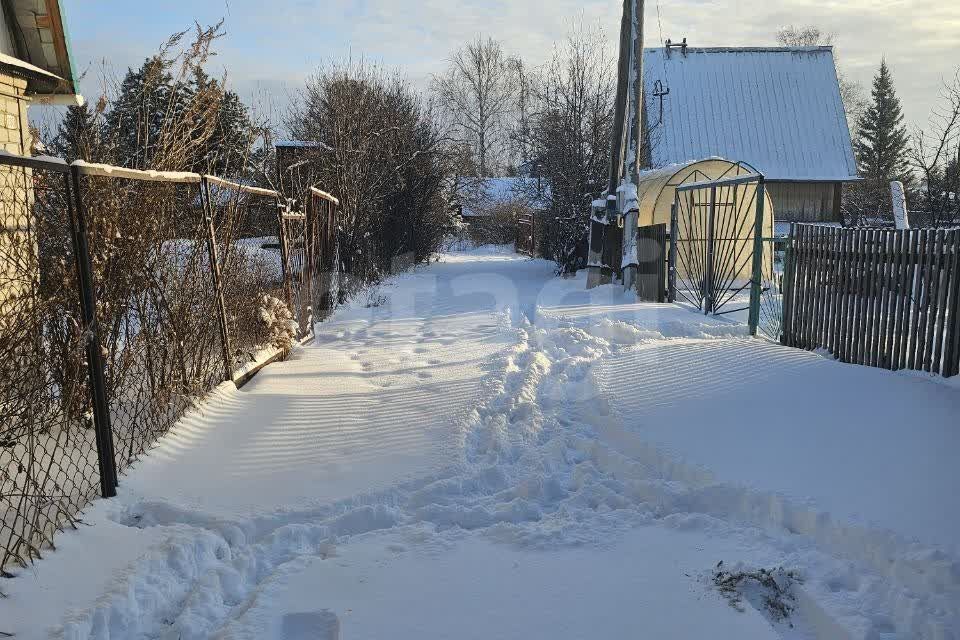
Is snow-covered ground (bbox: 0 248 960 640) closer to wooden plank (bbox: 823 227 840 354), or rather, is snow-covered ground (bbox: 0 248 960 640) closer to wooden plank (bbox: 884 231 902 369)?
A: wooden plank (bbox: 884 231 902 369)

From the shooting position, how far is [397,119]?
60.7ft

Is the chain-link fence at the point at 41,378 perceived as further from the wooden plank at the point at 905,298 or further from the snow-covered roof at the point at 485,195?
the snow-covered roof at the point at 485,195

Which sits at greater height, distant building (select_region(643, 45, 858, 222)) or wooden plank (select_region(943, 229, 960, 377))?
distant building (select_region(643, 45, 858, 222))

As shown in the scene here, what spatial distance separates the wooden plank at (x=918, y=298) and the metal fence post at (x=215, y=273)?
5885 mm

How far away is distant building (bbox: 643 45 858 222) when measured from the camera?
83.5 ft

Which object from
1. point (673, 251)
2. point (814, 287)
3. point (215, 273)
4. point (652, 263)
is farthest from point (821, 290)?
point (215, 273)

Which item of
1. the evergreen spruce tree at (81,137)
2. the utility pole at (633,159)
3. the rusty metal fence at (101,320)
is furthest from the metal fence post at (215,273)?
the utility pole at (633,159)

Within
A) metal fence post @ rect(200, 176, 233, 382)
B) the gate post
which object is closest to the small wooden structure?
the gate post

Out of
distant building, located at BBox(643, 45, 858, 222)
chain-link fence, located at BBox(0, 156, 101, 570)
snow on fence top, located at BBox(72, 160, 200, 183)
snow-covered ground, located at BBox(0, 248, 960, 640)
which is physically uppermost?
distant building, located at BBox(643, 45, 858, 222)

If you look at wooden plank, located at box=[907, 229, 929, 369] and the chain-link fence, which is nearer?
the chain-link fence

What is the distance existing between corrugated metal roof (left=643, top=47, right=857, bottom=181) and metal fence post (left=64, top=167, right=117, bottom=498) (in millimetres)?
22836

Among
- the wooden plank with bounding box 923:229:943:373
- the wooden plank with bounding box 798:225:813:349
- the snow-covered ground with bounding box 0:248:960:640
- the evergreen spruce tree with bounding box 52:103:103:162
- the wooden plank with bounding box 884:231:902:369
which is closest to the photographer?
the snow-covered ground with bounding box 0:248:960:640

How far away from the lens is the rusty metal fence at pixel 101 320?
358 centimetres

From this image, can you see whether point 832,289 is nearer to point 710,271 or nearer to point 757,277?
point 757,277
